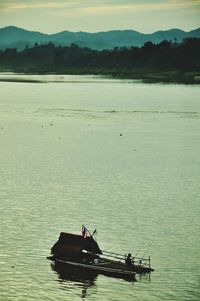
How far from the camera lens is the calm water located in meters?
56.4

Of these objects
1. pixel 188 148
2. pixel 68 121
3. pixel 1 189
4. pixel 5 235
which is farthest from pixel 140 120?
pixel 5 235

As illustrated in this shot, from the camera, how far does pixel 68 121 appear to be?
17762cm

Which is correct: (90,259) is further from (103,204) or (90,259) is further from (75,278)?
(103,204)

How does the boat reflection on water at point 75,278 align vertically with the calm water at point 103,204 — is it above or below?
below

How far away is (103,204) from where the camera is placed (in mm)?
81812

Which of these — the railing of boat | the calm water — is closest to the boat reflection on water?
the calm water

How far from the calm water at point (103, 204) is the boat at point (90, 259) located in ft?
3.78

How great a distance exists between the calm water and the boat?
3.78 feet

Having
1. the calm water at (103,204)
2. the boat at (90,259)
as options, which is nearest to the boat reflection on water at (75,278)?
the boat at (90,259)

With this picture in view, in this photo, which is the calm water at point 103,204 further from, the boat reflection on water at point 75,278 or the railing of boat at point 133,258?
the railing of boat at point 133,258

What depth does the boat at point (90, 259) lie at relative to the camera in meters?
58.5

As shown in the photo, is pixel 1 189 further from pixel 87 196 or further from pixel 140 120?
pixel 140 120

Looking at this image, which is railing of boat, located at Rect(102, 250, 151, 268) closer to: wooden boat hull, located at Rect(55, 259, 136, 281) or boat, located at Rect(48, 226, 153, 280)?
boat, located at Rect(48, 226, 153, 280)

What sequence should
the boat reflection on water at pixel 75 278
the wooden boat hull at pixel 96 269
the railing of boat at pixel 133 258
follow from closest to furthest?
1. the boat reflection on water at pixel 75 278
2. the wooden boat hull at pixel 96 269
3. the railing of boat at pixel 133 258
